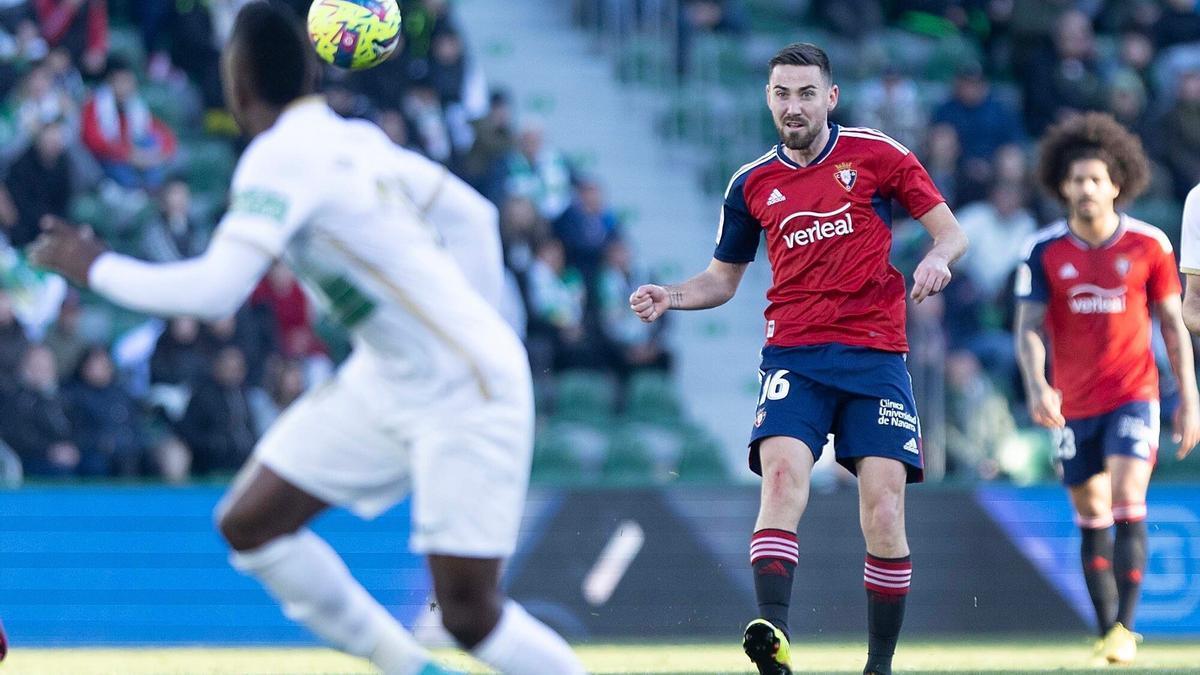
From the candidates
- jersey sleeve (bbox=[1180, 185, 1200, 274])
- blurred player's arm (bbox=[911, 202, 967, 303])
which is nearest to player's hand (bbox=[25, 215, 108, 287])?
blurred player's arm (bbox=[911, 202, 967, 303])

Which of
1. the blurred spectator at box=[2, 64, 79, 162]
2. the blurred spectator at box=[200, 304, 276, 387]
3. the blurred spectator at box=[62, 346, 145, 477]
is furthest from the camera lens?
the blurred spectator at box=[2, 64, 79, 162]

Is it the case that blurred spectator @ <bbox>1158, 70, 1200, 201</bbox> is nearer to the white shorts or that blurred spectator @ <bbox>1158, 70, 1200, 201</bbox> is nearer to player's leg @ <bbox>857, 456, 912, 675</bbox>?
player's leg @ <bbox>857, 456, 912, 675</bbox>

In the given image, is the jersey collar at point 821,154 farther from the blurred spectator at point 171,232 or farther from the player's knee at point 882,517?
the blurred spectator at point 171,232

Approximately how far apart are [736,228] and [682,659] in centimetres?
336

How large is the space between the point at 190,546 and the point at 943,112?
8.55 metres

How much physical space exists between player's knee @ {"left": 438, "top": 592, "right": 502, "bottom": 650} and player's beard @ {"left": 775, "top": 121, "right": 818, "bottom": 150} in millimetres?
2748

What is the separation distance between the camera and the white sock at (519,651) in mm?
5605

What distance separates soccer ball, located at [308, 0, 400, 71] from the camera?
274 inches

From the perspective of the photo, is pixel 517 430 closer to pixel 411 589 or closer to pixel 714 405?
pixel 411 589

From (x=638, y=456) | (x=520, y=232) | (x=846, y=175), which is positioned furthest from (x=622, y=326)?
(x=846, y=175)

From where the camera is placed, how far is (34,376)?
12.9 m

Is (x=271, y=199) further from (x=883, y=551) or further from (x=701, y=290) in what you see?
(x=883, y=551)

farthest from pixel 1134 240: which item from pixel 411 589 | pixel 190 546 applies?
pixel 190 546

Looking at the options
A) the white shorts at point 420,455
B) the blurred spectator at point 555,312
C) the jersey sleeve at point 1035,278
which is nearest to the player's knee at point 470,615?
the white shorts at point 420,455
